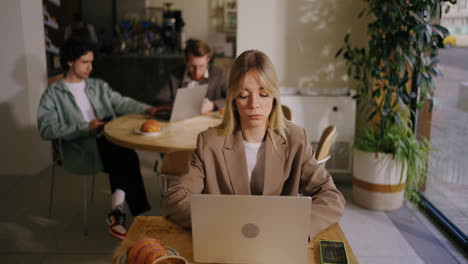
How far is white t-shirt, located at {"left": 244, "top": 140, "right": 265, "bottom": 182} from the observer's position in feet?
5.34

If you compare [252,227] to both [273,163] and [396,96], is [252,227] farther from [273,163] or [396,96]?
[396,96]

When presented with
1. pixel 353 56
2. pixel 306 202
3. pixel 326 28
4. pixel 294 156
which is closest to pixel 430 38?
pixel 353 56

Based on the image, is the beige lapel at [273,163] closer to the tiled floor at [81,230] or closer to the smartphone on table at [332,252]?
the smartphone on table at [332,252]

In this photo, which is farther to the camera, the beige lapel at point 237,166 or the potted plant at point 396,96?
the potted plant at point 396,96

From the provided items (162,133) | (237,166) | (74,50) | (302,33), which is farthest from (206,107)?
(237,166)

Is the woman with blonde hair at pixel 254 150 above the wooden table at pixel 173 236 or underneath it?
above

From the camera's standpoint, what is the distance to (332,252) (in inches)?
46.6

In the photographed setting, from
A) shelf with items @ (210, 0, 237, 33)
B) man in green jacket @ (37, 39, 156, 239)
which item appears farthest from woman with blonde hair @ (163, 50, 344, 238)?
shelf with items @ (210, 0, 237, 33)

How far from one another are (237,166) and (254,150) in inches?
4.1

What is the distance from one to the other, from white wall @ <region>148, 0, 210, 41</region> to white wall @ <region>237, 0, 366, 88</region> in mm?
4594

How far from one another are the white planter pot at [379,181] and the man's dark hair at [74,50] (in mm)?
2105

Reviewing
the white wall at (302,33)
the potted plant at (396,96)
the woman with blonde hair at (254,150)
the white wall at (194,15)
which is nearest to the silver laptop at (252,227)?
the woman with blonde hair at (254,150)

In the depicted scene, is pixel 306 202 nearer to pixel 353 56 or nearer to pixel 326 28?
pixel 353 56

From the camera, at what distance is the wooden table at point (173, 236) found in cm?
120
